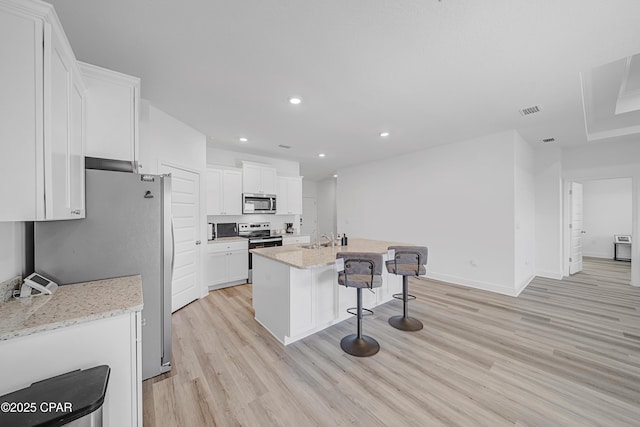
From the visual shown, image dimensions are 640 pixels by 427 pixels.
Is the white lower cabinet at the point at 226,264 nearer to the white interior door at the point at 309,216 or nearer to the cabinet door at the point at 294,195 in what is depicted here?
the cabinet door at the point at 294,195

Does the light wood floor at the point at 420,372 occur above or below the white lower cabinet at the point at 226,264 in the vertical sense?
below

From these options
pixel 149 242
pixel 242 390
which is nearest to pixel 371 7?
pixel 149 242

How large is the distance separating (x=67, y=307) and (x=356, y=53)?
2604mm

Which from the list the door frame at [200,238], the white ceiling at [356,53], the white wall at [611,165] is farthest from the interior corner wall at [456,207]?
the door frame at [200,238]

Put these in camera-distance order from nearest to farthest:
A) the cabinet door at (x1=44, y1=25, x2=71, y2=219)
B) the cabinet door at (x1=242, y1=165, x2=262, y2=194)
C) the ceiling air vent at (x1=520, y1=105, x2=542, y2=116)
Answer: the cabinet door at (x1=44, y1=25, x2=71, y2=219) < the ceiling air vent at (x1=520, y1=105, x2=542, y2=116) < the cabinet door at (x1=242, y1=165, x2=262, y2=194)

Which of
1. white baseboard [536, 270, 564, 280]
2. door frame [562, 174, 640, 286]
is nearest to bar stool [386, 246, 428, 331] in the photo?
white baseboard [536, 270, 564, 280]

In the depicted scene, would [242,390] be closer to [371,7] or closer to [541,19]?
[371,7]

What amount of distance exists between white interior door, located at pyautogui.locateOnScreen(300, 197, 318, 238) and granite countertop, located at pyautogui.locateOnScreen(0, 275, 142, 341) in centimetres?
696

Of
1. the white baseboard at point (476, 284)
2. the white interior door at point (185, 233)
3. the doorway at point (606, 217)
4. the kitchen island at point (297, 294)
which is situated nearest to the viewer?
the kitchen island at point (297, 294)

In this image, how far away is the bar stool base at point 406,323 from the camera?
2.80 m

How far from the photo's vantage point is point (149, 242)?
76.0 inches

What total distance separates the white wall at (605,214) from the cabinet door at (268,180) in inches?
336

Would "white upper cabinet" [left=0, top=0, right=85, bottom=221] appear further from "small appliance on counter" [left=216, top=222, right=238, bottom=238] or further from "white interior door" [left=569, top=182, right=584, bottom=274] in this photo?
"white interior door" [left=569, top=182, right=584, bottom=274]

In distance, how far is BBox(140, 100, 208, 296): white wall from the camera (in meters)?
2.84
